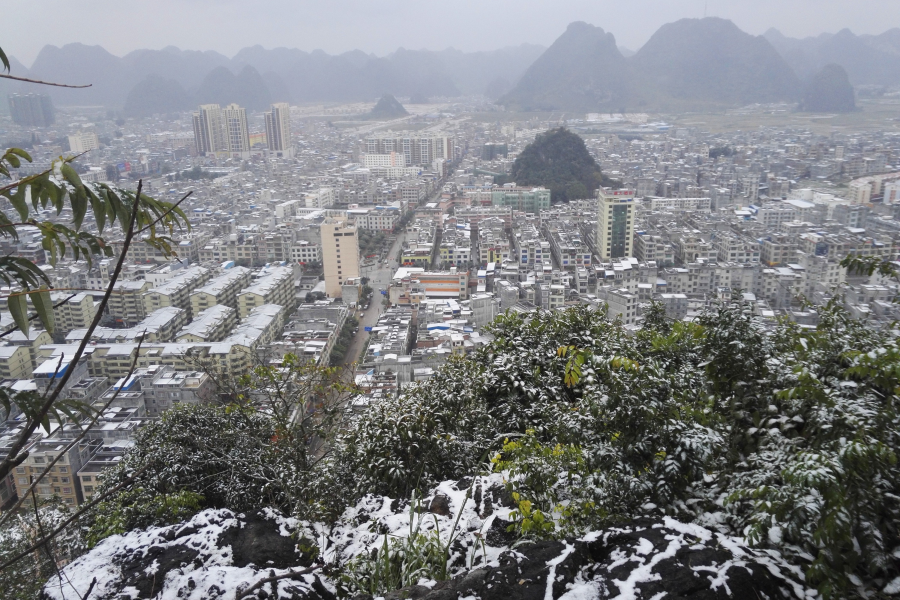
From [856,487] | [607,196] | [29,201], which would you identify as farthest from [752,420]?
[607,196]

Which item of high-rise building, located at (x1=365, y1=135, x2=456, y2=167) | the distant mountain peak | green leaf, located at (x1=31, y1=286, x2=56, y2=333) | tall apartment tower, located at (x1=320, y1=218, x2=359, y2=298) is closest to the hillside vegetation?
green leaf, located at (x1=31, y1=286, x2=56, y2=333)

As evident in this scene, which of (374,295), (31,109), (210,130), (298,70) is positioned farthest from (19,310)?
(298,70)

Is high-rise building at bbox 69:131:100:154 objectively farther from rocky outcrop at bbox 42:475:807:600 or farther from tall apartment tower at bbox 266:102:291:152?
rocky outcrop at bbox 42:475:807:600

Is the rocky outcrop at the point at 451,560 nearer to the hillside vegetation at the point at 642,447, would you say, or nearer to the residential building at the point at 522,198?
the hillside vegetation at the point at 642,447

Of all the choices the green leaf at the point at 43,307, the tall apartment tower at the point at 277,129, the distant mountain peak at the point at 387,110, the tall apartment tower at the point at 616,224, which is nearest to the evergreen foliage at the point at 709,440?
the green leaf at the point at 43,307

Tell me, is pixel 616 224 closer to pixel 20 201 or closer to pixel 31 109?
pixel 20 201
